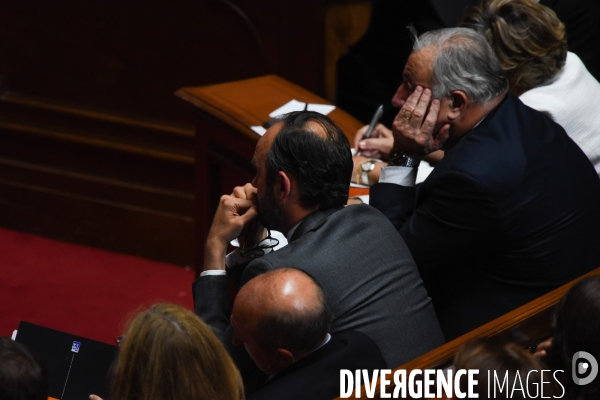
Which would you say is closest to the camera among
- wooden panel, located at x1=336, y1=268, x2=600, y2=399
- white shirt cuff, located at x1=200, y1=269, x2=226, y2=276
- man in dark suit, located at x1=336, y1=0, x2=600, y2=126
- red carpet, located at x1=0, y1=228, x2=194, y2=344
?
wooden panel, located at x1=336, y1=268, x2=600, y2=399

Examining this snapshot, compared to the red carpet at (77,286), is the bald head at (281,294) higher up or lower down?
lower down

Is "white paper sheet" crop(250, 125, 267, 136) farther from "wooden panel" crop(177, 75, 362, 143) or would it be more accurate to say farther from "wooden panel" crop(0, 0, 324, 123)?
"wooden panel" crop(0, 0, 324, 123)

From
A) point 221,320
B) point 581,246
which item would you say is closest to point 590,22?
point 581,246

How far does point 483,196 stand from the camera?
1.91 meters

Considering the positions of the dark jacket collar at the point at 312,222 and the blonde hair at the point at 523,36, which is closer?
the dark jacket collar at the point at 312,222

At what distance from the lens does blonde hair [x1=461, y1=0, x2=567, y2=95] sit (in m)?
2.45

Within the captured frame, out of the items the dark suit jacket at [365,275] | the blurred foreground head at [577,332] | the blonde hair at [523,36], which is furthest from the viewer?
the blonde hair at [523,36]

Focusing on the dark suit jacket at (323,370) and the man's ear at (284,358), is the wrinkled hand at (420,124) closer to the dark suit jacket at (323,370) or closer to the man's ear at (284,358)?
the dark suit jacket at (323,370)

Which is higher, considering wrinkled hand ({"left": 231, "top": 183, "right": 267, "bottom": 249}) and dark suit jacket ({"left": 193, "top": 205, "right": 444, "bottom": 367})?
wrinkled hand ({"left": 231, "top": 183, "right": 267, "bottom": 249})

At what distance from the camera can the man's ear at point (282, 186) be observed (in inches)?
75.8

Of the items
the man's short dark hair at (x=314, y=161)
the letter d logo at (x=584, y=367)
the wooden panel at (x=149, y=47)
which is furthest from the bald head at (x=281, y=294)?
the wooden panel at (x=149, y=47)

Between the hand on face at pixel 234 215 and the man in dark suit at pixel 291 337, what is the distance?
462 millimetres

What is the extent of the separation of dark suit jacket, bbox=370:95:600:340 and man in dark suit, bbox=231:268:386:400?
1.49ft

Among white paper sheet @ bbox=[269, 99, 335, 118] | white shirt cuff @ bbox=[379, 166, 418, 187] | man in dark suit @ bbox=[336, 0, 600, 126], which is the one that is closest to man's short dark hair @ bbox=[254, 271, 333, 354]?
white shirt cuff @ bbox=[379, 166, 418, 187]
